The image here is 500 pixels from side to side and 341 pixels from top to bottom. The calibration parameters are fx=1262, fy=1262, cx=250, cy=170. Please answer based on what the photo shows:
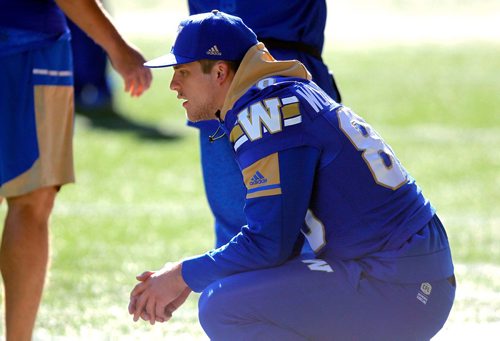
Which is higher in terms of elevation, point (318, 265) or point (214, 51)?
point (214, 51)

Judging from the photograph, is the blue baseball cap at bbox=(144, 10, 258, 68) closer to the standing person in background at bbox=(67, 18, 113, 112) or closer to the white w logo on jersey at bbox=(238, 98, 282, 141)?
the white w logo on jersey at bbox=(238, 98, 282, 141)

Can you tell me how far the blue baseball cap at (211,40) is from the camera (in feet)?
13.0

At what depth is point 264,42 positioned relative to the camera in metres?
5.00

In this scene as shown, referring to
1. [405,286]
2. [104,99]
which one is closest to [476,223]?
[405,286]

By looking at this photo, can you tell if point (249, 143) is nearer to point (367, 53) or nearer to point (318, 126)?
point (318, 126)

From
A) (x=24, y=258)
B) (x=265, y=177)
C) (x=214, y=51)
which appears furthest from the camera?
(x=24, y=258)

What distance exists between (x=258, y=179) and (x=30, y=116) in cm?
150

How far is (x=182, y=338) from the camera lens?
209 inches

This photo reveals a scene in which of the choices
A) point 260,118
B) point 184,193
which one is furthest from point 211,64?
point 184,193

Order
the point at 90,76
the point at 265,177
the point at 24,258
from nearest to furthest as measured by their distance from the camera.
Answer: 1. the point at 265,177
2. the point at 24,258
3. the point at 90,76

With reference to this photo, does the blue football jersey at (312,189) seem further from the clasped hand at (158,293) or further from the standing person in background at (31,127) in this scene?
the standing person in background at (31,127)

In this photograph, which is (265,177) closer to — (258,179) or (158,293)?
(258,179)

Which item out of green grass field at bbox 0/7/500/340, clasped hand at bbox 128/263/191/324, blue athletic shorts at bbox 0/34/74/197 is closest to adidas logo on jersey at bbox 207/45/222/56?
clasped hand at bbox 128/263/191/324

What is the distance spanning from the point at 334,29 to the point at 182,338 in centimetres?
1545
